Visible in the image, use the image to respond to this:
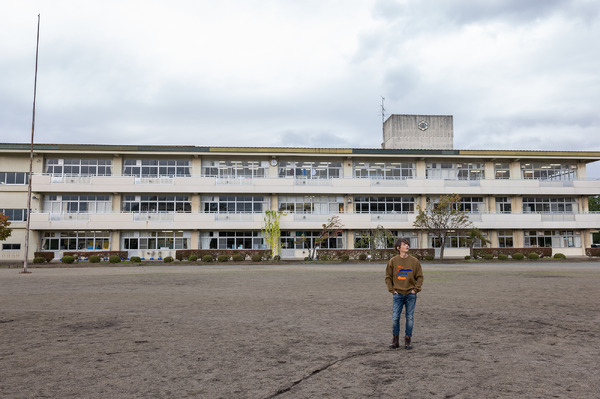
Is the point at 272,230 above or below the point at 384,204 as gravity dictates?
below

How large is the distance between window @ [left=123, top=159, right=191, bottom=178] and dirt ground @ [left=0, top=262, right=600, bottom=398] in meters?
31.9

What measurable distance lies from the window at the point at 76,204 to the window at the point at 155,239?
3325 millimetres

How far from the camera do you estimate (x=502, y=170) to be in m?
47.8

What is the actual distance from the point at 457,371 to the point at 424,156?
41911mm

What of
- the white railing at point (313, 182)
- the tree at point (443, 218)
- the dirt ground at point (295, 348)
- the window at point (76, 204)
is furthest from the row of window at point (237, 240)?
the dirt ground at point (295, 348)

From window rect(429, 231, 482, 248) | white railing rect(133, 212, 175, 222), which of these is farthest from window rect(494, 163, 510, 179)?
white railing rect(133, 212, 175, 222)

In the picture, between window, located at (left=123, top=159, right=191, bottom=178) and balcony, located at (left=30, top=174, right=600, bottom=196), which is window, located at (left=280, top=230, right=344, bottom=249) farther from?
window, located at (left=123, top=159, right=191, bottom=178)

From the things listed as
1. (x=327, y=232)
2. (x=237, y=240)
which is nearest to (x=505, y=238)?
(x=327, y=232)

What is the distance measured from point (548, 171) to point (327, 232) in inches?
995

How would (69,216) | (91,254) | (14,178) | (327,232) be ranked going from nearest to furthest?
(91,254), (69,216), (327,232), (14,178)

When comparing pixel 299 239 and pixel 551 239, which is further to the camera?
pixel 551 239

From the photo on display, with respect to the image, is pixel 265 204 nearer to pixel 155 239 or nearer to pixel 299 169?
pixel 299 169

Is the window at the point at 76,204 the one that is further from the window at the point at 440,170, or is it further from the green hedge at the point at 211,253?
the window at the point at 440,170

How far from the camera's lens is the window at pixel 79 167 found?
43.3 m
